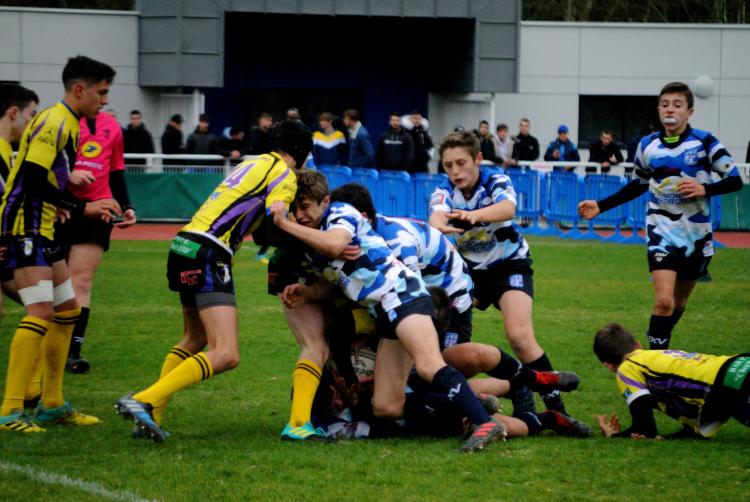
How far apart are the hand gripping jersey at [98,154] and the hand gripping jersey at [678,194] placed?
4222 mm

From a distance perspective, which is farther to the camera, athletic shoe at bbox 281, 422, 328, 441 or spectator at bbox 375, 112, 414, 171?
spectator at bbox 375, 112, 414, 171

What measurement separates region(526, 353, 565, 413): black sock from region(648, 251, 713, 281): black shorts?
1.87m

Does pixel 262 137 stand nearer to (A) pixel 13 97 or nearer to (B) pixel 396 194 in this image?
(B) pixel 396 194

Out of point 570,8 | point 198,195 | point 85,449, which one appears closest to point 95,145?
point 85,449

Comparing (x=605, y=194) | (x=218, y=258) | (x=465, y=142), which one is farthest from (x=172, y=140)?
(x=218, y=258)

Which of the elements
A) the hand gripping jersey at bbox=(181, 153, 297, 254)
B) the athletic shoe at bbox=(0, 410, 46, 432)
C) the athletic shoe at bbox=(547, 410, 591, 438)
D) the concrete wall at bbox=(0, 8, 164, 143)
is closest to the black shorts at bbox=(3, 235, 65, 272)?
the athletic shoe at bbox=(0, 410, 46, 432)

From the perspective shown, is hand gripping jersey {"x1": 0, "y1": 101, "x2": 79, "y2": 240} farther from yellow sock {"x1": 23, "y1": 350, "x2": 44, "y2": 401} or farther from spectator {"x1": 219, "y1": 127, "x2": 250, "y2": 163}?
spectator {"x1": 219, "y1": 127, "x2": 250, "y2": 163}

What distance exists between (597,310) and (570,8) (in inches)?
1173

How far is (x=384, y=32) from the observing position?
31.4m

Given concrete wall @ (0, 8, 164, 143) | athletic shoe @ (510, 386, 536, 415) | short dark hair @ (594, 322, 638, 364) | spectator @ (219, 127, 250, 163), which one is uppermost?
concrete wall @ (0, 8, 164, 143)

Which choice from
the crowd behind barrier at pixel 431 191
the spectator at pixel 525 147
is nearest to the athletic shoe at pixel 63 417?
the crowd behind barrier at pixel 431 191

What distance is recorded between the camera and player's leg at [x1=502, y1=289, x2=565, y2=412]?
7.61 metres

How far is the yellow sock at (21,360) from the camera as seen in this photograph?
7250mm

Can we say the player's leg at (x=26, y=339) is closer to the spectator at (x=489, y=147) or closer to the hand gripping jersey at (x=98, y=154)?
the hand gripping jersey at (x=98, y=154)
